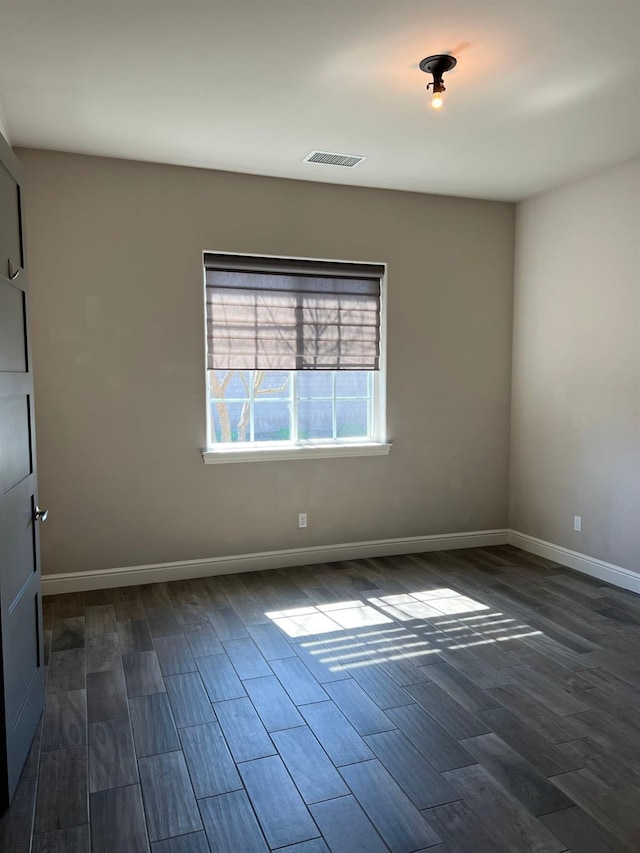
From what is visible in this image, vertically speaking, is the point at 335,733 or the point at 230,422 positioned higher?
the point at 230,422

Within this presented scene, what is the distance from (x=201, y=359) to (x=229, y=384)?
31cm

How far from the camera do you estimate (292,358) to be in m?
4.61

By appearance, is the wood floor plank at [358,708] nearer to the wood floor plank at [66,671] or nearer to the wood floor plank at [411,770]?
the wood floor plank at [411,770]

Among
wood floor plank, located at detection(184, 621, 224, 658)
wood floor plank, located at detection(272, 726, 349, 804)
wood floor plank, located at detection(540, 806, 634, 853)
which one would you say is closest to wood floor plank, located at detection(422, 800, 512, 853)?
wood floor plank, located at detection(540, 806, 634, 853)

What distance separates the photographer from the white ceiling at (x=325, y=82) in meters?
2.43

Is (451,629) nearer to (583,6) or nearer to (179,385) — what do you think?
(179,385)

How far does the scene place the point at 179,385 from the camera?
4.33m

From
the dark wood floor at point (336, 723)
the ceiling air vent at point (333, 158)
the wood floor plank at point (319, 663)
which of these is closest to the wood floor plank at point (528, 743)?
the dark wood floor at point (336, 723)

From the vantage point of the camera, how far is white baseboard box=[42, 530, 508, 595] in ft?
13.7

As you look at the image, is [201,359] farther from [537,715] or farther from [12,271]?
[537,715]

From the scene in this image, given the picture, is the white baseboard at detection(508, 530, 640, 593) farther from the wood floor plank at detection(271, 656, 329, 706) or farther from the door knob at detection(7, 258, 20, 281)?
the door knob at detection(7, 258, 20, 281)

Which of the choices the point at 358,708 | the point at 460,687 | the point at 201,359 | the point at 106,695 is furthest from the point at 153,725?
the point at 201,359

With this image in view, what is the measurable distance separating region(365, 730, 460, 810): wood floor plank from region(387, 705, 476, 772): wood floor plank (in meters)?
0.03

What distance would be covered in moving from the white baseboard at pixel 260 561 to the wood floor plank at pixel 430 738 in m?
2.06
